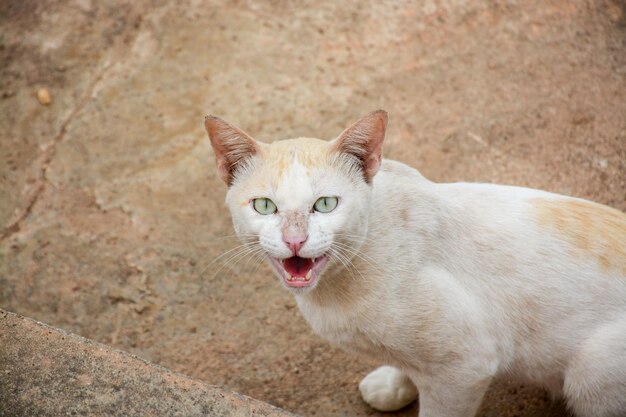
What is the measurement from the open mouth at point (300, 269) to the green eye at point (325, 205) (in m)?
0.15

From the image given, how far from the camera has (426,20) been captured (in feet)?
14.7

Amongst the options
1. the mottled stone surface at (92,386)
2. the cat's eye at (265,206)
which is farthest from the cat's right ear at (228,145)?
the mottled stone surface at (92,386)

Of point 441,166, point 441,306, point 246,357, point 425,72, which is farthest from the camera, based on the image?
point 425,72

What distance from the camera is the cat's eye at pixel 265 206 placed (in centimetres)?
220

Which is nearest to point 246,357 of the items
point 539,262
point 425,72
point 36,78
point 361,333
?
point 361,333

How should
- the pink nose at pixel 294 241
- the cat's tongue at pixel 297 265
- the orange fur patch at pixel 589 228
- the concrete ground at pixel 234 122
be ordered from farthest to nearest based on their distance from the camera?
1. the concrete ground at pixel 234 122
2. the orange fur patch at pixel 589 228
3. the cat's tongue at pixel 297 265
4. the pink nose at pixel 294 241

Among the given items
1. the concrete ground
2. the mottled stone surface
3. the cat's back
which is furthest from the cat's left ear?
the concrete ground

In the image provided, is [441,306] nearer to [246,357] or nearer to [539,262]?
[539,262]

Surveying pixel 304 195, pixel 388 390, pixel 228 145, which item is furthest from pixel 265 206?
pixel 388 390

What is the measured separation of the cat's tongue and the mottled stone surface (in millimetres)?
418

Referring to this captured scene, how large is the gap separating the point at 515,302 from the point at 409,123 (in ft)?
5.84

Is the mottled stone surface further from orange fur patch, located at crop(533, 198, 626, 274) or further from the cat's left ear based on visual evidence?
orange fur patch, located at crop(533, 198, 626, 274)

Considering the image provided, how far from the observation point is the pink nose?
6.79 feet

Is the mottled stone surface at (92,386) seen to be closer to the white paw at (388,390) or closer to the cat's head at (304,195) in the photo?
the cat's head at (304,195)
